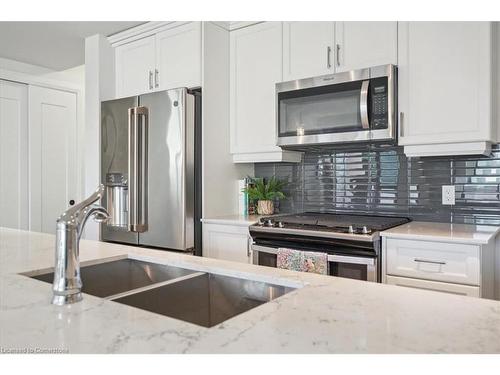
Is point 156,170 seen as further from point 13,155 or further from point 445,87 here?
point 13,155

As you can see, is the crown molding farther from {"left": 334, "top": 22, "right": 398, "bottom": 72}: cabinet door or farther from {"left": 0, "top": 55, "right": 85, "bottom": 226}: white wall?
{"left": 0, "top": 55, "right": 85, "bottom": 226}: white wall

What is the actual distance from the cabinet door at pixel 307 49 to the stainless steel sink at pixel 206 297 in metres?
1.81

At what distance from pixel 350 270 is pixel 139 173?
1.74m

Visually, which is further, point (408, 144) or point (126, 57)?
point (126, 57)

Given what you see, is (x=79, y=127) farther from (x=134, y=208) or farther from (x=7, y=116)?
(x=134, y=208)

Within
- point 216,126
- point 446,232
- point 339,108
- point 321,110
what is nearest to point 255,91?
point 216,126

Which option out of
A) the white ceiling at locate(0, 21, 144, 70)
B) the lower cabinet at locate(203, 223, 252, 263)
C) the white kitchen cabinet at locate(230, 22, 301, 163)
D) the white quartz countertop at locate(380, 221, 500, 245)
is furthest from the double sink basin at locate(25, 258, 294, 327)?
the white ceiling at locate(0, 21, 144, 70)

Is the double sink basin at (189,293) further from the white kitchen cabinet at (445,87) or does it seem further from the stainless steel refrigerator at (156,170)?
the white kitchen cabinet at (445,87)

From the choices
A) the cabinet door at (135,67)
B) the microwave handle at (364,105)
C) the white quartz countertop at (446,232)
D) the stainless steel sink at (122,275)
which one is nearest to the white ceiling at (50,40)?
the cabinet door at (135,67)

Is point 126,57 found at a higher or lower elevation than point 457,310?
higher

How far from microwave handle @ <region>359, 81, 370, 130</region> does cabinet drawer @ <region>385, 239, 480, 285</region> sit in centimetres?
72
